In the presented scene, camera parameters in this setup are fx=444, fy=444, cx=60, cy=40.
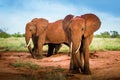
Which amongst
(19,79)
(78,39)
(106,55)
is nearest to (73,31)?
(78,39)

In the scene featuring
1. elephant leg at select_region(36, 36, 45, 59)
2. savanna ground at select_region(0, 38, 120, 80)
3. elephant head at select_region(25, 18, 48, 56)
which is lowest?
savanna ground at select_region(0, 38, 120, 80)

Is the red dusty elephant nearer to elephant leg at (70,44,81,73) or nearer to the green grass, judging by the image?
the green grass

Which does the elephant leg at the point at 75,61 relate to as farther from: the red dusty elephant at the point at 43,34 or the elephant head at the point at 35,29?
the elephant head at the point at 35,29

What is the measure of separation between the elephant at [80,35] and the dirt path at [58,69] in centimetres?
36

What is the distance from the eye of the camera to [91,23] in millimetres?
12258

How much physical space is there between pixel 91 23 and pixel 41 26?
8.27m

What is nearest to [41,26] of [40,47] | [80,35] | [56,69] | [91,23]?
[40,47]

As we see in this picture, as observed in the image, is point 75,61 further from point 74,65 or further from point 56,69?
point 56,69

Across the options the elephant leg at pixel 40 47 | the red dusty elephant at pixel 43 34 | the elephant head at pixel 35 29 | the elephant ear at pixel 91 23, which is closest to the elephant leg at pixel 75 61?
the elephant ear at pixel 91 23

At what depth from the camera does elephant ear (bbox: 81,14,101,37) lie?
12.2 meters

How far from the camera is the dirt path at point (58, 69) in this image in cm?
1085

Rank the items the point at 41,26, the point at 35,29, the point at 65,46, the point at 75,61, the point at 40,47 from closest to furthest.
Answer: the point at 75,61 → the point at 40,47 → the point at 35,29 → the point at 41,26 → the point at 65,46

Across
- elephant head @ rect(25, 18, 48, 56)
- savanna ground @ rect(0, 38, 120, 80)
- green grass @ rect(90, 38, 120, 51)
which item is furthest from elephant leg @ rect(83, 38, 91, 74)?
green grass @ rect(90, 38, 120, 51)

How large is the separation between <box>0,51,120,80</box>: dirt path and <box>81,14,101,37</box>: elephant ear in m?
1.19
